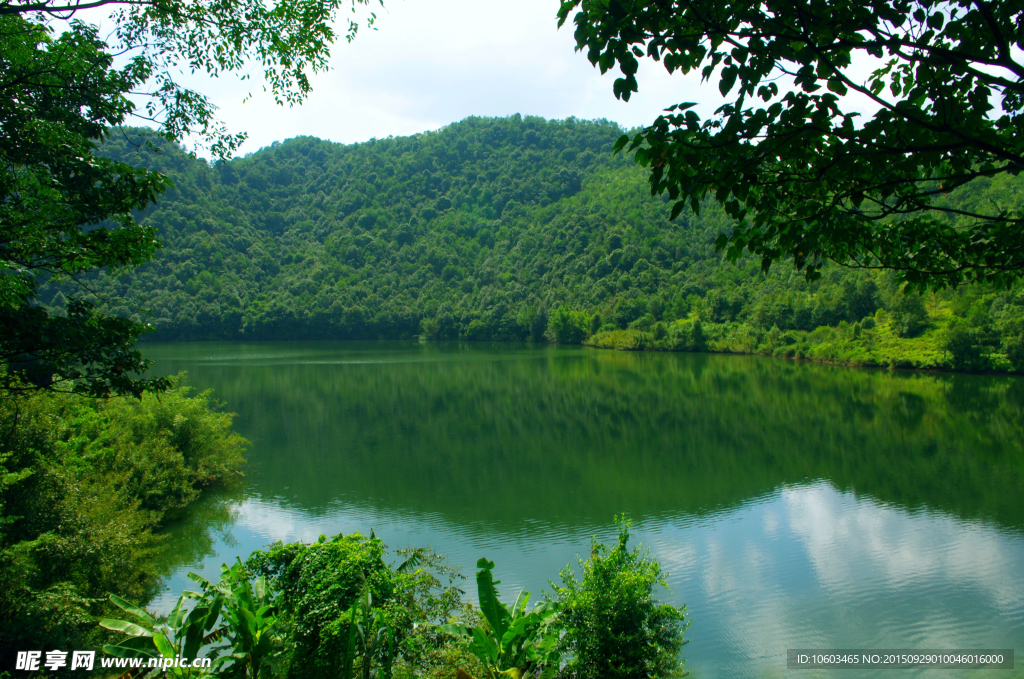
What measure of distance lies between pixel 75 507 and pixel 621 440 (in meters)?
14.6

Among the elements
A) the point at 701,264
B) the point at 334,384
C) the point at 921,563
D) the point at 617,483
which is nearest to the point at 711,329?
the point at 701,264

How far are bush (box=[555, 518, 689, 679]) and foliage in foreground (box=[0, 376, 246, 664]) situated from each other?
13.7 ft

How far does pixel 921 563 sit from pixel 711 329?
151ft

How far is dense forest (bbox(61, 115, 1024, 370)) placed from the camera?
44.0 meters

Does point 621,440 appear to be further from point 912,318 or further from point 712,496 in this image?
point 912,318

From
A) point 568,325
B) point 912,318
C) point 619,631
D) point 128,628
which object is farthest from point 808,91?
point 568,325

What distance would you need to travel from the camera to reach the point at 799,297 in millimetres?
49062

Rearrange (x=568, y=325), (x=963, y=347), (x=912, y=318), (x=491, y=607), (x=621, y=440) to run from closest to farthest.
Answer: (x=491, y=607), (x=621, y=440), (x=963, y=347), (x=912, y=318), (x=568, y=325)

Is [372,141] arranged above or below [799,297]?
above

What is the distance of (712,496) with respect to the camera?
43.8ft

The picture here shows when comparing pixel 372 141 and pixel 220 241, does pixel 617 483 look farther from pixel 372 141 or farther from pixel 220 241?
pixel 372 141

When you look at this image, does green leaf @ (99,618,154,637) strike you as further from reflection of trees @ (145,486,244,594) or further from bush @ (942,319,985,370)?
bush @ (942,319,985,370)

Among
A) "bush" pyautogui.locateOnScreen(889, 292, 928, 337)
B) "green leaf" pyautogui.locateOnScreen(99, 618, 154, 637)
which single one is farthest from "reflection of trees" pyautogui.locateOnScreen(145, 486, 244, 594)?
"bush" pyautogui.locateOnScreen(889, 292, 928, 337)

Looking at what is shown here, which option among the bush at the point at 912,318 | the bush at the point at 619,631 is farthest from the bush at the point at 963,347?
the bush at the point at 619,631
